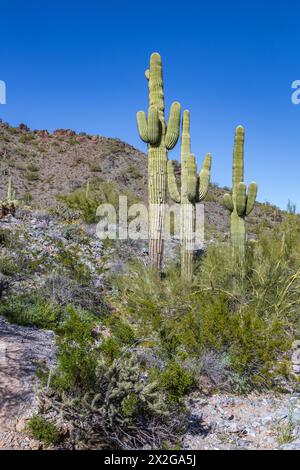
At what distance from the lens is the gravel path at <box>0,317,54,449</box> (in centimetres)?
376

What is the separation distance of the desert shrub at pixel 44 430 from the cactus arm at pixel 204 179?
22.5 ft

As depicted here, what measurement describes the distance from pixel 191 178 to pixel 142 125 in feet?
5.43

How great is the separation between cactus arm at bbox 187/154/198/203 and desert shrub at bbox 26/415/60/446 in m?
6.55

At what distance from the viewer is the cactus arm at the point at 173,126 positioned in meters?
9.68

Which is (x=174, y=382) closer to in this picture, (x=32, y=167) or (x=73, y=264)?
(x=73, y=264)

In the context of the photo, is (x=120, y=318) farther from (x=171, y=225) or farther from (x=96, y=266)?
(x=171, y=225)

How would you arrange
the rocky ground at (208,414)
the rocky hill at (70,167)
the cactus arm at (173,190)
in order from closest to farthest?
the rocky ground at (208,414) → the cactus arm at (173,190) → the rocky hill at (70,167)

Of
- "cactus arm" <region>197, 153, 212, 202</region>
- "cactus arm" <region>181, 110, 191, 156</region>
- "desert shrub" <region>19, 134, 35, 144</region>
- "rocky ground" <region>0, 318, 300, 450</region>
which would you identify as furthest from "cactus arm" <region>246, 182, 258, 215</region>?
"desert shrub" <region>19, 134, 35, 144</region>

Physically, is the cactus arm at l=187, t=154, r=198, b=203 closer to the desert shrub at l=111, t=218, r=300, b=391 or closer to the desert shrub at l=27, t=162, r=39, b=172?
the desert shrub at l=111, t=218, r=300, b=391

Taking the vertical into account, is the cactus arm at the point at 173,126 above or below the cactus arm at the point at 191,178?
above

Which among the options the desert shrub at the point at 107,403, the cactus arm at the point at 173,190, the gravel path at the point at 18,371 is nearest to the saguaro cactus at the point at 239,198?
the cactus arm at the point at 173,190

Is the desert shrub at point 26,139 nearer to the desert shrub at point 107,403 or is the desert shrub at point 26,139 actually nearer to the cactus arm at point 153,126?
the cactus arm at point 153,126

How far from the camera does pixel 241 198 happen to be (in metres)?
9.05

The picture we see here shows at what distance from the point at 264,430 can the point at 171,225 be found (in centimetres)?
1150
